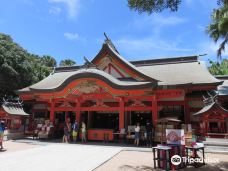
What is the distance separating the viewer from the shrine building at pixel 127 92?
1606 centimetres

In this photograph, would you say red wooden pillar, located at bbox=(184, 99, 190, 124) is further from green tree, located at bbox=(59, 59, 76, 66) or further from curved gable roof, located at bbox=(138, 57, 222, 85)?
green tree, located at bbox=(59, 59, 76, 66)

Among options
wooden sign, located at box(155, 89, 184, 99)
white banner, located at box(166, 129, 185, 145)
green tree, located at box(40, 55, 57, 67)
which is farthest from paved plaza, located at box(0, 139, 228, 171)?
green tree, located at box(40, 55, 57, 67)

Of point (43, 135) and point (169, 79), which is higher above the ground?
point (169, 79)

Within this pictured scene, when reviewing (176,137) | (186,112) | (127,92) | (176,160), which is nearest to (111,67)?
(127,92)

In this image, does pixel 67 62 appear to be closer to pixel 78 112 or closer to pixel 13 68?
pixel 13 68

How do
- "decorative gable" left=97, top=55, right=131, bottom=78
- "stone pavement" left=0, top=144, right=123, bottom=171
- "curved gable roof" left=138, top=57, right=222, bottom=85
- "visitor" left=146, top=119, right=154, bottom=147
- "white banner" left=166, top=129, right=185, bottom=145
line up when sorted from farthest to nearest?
"decorative gable" left=97, top=55, right=131, bottom=78 → "curved gable roof" left=138, top=57, right=222, bottom=85 → "visitor" left=146, top=119, right=154, bottom=147 → "white banner" left=166, top=129, right=185, bottom=145 → "stone pavement" left=0, top=144, right=123, bottom=171

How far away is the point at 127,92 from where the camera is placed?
640 inches

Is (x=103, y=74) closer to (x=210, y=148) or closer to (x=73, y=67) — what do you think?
(x=210, y=148)

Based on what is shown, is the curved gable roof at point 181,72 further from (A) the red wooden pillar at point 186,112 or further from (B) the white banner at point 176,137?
(B) the white banner at point 176,137

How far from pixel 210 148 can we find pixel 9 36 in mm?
30476

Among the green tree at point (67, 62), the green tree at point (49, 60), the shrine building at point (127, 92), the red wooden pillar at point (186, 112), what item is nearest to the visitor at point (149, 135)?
the shrine building at point (127, 92)

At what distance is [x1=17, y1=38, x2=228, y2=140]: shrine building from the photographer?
632 inches

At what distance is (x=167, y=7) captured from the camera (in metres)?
9.05

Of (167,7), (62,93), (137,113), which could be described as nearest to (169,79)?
(137,113)
